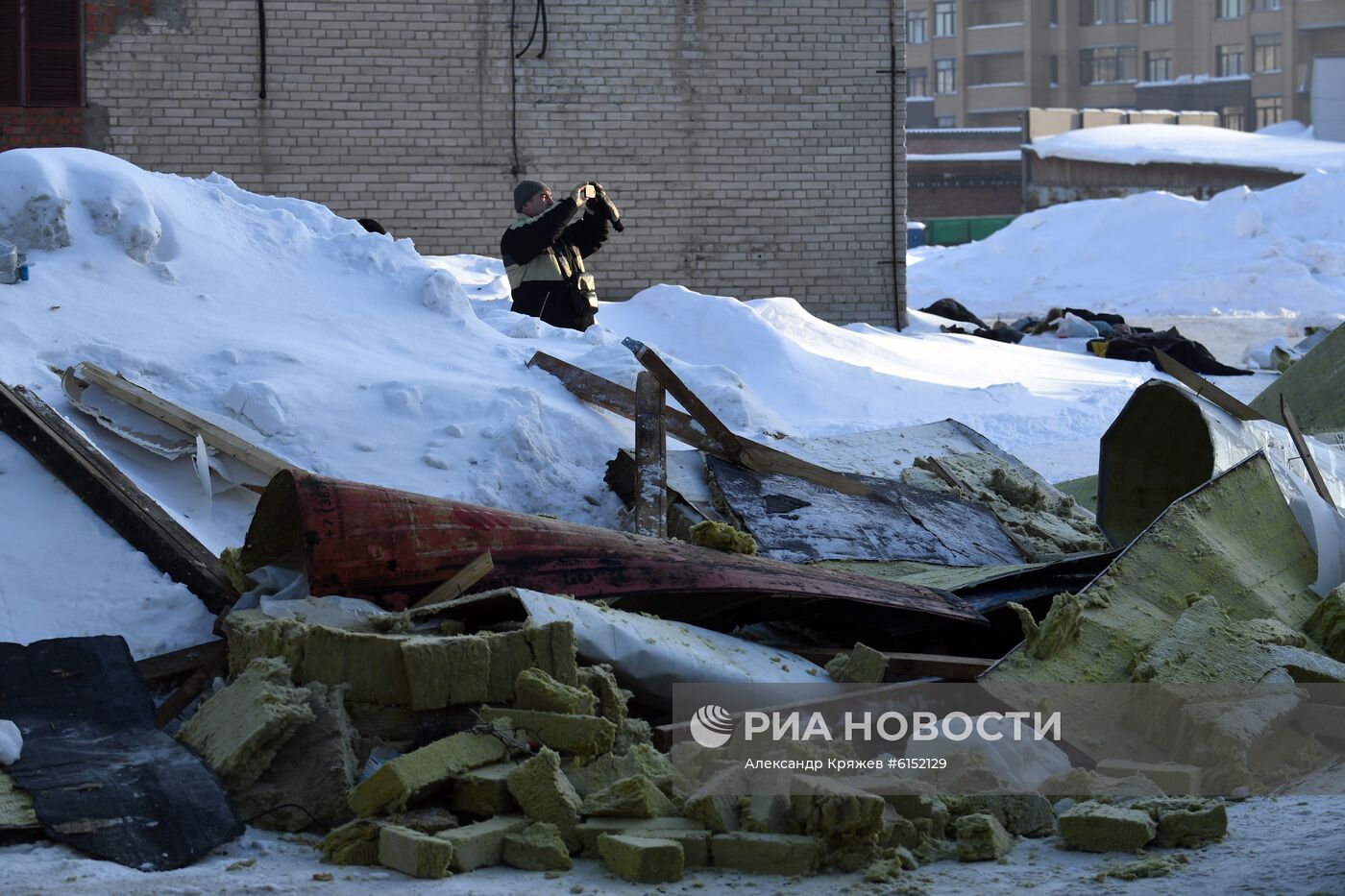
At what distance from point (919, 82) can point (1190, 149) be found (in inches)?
1137

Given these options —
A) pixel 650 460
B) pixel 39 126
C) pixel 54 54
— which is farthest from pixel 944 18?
pixel 650 460

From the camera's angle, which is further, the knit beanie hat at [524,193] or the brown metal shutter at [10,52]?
the brown metal shutter at [10,52]

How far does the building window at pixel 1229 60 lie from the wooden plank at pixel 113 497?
57.7 meters

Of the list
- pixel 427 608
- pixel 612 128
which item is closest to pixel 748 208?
pixel 612 128

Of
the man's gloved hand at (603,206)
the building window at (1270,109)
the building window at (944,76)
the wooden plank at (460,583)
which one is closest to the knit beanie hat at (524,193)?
the man's gloved hand at (603,206)

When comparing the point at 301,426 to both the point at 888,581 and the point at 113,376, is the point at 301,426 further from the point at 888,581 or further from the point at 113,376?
the point at 888,581

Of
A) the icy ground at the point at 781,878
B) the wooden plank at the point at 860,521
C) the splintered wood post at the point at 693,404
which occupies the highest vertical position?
the splintered wood post at the point at 693,404

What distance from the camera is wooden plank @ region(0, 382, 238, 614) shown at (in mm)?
4531

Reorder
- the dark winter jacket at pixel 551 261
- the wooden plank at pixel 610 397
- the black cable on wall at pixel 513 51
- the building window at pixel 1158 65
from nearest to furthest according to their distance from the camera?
1. the wooden plank at pixel 610 397
2. the dark winter jacket at pixel 551 261
3. the black cable on wall at pixel 513 51
4. the building window at pixel 1158 65

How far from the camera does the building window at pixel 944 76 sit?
59.4 meters

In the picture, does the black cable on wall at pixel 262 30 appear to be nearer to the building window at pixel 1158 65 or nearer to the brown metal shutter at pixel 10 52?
the brown metal shutter at pixel 10 52

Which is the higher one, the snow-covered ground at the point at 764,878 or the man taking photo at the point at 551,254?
the man taking photo at the point at 551,254

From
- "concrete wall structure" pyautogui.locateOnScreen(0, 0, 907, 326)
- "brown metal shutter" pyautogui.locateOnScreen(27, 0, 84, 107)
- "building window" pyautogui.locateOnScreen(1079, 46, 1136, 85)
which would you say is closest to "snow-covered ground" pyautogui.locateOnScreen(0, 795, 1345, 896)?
"concrete wall structure" pyautogui.locateOnScreen(0, 0, 907, 326)

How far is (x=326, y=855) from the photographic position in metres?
3.30
